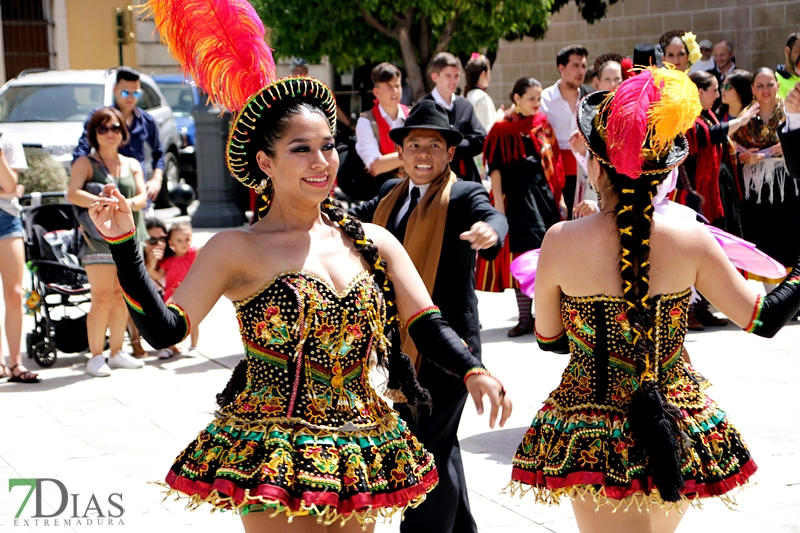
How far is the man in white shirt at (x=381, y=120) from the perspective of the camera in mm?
8695

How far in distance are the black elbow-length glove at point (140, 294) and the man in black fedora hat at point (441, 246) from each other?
1.42 meters

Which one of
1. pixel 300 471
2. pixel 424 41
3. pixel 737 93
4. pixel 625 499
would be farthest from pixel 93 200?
pixel 424 41

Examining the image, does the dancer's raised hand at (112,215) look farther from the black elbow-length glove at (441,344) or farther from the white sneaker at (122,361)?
the white sneaker at (122,361)

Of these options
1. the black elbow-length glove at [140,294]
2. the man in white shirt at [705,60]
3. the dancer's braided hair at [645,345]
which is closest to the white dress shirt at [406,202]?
the dancer's braided hair at [645,345]

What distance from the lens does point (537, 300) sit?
3.61m

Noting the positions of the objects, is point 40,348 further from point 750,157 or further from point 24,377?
point 750,157

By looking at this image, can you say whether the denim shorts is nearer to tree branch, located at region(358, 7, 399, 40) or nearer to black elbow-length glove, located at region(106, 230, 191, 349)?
black elbow-length glove, located at region(106, 230, 191, 349)

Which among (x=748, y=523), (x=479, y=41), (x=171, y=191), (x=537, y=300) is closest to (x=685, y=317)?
(x=537, y=300)

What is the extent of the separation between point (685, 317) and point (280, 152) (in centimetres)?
142

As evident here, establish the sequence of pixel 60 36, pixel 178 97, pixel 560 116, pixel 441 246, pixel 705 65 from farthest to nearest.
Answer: pixel 60 36
pixel 178 97
pixel 705 65
pixel 560 116
pixel 441 246

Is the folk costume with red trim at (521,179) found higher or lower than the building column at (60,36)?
lower

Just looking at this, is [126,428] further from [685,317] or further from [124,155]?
[685,317]

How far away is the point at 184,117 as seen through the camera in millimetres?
20594

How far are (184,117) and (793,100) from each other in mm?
17800
